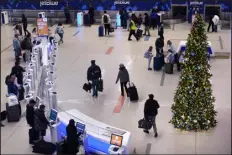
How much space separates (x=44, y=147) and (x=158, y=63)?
25.5 feet

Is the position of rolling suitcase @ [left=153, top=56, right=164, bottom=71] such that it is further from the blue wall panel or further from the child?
the blue wall panel

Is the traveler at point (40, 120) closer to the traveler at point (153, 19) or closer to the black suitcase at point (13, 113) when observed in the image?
the black suitcase at point (13, 113)

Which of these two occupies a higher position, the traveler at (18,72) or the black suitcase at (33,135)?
the traveler at (18,72)

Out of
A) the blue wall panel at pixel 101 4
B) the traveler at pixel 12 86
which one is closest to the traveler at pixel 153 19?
the blue wall panel at pixel 101 4

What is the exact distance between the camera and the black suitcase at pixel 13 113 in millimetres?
13508

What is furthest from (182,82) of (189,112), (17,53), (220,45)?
(220,45)

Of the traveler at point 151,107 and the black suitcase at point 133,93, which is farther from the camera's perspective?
the black suitcase at point 133,93

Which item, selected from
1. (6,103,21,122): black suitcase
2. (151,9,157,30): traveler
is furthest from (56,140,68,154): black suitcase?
(151,9,157,30): traveler

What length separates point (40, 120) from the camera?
11523 millimetres

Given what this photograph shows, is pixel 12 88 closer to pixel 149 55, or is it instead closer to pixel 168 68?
pixel 149 55

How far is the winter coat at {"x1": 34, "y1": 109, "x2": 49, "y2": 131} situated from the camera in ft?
37.7

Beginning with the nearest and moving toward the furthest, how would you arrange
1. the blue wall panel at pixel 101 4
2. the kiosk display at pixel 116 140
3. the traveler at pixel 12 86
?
the kiosk display at pixel 116 140 < the traveler at pixel 12 86 < the blue wall panel at pixel 101 4

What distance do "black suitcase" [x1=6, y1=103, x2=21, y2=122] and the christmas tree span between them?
4614 mm

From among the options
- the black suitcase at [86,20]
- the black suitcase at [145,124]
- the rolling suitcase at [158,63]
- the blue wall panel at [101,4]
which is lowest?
the black suitcase at [145,124]
